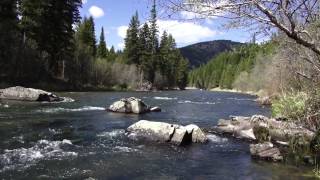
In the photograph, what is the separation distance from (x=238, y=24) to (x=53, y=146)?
1391 centimetres

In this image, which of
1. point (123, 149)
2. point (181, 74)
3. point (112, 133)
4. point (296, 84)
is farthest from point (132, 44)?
point (296, 84)

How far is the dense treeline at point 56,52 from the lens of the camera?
5350 cm

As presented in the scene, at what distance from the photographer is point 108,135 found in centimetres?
2312

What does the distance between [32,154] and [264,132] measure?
39.9 feet

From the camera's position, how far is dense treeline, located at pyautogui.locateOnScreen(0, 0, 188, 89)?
53500 mm

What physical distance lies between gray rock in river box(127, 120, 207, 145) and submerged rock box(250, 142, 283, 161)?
3702 millimetres

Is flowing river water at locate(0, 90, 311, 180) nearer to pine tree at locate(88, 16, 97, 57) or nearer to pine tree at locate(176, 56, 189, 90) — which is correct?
pine tree at locate(88, 16, 97, 57)

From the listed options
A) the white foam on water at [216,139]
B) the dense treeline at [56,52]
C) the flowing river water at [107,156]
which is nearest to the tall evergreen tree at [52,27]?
the dense treeline at [56,52]

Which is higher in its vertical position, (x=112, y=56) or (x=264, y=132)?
(x=112, y=56)

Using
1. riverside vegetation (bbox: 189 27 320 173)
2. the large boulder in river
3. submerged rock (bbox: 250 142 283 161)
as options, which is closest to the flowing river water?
submerged rock (bbox: 250 142 283 161)

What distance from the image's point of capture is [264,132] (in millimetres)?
23281

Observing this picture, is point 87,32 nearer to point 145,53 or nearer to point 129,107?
point 145,53

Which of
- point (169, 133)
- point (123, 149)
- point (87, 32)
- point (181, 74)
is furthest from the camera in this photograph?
point (181, 74)

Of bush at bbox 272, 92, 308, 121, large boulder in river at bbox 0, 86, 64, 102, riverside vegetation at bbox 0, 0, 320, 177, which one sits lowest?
large boulder in river at bbox 0, 86, 64, 102
